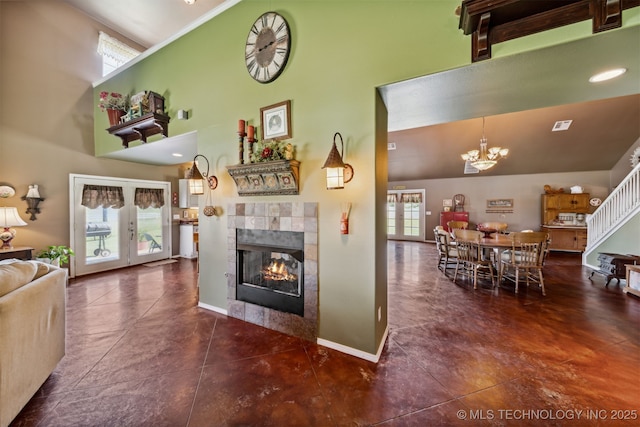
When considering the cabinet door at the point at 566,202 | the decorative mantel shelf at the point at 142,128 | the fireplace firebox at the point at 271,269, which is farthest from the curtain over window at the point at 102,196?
the cabinet door at the point at 566,202

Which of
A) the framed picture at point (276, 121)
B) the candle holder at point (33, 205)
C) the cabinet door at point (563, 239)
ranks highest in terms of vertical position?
the framed picture at point (276, 121)

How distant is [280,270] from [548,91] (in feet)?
10.8

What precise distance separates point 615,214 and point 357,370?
684cm

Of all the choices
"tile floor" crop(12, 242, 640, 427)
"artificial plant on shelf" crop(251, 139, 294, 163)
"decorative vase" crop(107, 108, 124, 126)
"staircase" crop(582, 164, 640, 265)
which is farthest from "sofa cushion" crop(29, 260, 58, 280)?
"staircase" crop(582, 164, 640, 265)

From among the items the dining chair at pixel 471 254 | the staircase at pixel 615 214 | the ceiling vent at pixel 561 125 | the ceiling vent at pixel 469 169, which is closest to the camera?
the dining chair at pixel 471 254

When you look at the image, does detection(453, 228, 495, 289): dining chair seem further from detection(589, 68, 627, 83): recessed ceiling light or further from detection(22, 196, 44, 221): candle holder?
detection(22, 196, 44, 221): candle holder

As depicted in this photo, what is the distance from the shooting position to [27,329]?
162cm

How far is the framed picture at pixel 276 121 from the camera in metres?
2.52

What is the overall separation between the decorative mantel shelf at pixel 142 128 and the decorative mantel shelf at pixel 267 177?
1.66 meters

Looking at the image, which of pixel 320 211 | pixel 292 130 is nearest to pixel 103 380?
pixel 320 211

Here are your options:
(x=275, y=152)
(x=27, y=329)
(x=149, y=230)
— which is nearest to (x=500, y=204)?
(x=275, y=152)

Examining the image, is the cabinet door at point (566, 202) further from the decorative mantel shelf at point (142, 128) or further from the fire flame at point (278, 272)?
the decorative mantel shelf at point (142, 128)

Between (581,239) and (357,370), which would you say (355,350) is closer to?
(357,370)

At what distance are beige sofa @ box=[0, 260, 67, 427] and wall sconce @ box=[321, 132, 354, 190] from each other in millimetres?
2337
